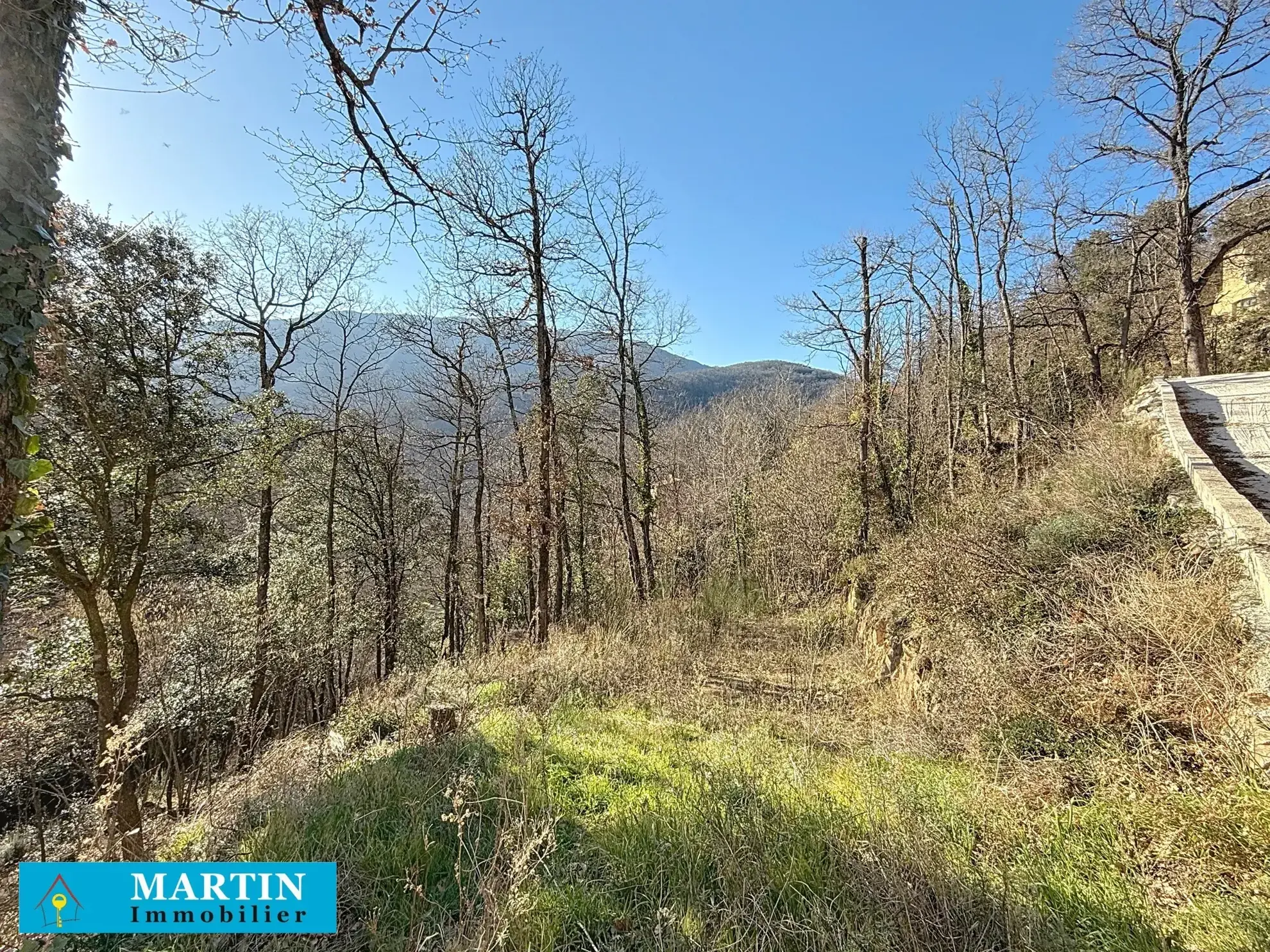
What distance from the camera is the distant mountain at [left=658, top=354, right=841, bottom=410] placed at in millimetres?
40812

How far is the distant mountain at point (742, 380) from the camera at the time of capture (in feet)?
134

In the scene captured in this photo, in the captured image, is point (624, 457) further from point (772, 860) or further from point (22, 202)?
point (22, 202)

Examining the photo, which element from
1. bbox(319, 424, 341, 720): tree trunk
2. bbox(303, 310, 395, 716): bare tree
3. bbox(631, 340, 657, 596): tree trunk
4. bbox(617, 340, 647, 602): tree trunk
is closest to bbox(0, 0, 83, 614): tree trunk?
bbox(319, 424, 341, 720): tree trunk

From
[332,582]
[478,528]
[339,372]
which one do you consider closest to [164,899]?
[332,582]

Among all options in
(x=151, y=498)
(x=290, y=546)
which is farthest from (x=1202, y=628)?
(x=290, y=546)

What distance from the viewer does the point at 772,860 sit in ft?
8.23

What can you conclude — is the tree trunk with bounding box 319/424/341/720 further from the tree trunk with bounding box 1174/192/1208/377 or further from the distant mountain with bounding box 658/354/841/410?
the distant mountain with bounding box 658/354/841/410

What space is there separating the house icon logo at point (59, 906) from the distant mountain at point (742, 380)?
3251 cm

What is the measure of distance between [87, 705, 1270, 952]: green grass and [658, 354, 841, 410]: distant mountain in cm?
3120

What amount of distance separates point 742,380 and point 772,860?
207 ft

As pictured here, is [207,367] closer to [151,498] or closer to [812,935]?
[151,498]

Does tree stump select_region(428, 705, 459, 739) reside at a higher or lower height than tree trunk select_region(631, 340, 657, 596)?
lower

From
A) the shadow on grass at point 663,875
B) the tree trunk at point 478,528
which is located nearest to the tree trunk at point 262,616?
the shadow on grass at point 663,875

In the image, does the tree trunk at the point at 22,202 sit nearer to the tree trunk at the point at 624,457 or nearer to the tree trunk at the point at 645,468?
the tree trunk at the point at 624,457
